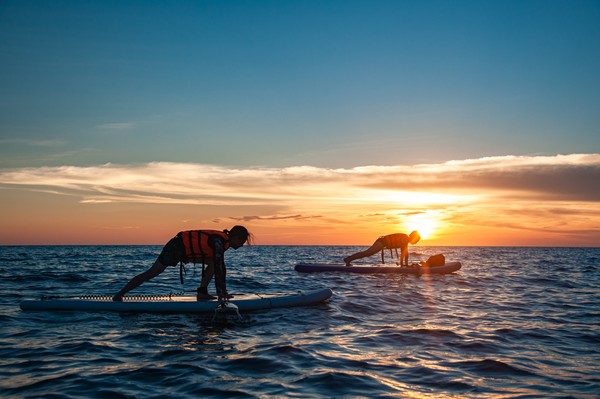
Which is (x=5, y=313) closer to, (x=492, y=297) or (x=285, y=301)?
(x=285, y=301)

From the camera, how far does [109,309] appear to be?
11719mm

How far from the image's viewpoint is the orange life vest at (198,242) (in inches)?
449

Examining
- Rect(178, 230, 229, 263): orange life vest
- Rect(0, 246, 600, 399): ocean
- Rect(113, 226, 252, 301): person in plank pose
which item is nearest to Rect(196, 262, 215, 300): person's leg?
Rect(113, 226, 252, 301): person in plank pose

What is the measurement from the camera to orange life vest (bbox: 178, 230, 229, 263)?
37.4ft

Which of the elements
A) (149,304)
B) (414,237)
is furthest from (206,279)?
(414,237)

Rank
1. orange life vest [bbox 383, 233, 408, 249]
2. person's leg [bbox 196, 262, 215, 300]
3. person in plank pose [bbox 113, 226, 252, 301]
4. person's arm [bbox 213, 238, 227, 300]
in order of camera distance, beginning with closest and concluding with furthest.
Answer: person's arm [bbox 213, 238, 227, 300], person in plank pose [bbox 113, 226, 252, 301], person's leg [bbox 196, 262, 215, 300], orange life vest [bbox 383, 233, 408, 249]

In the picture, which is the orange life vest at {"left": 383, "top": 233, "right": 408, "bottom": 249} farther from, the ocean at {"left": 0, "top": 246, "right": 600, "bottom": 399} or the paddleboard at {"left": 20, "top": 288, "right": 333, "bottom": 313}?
the paddleboard at {"left": 20, "top": 288, "right": 333, "bottom": 313}

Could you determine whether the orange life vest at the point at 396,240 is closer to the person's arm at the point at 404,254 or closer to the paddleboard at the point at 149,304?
the person's arm at the point at 404,254

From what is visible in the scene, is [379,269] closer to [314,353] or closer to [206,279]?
[206,279]

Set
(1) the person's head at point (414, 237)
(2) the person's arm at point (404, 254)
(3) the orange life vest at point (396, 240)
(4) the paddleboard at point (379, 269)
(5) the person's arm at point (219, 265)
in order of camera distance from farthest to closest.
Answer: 1. (4) the paddleboard at point (379, 269)
2. (2) the person's arm at point (404, 254)
3. (3) the orange life vest at point (396, 240)
4. (1) the person's head at point (414, 237)
5. (5) the person's arm at point (219, 265)

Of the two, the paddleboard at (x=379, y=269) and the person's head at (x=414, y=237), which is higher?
the person's head at (x=414, y=237)

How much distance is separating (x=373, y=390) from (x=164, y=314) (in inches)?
273

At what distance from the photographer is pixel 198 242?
1142cm

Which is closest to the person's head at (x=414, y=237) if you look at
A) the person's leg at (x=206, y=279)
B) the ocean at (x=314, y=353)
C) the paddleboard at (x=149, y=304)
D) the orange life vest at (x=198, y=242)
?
the ocean at (x=314, y=353)
